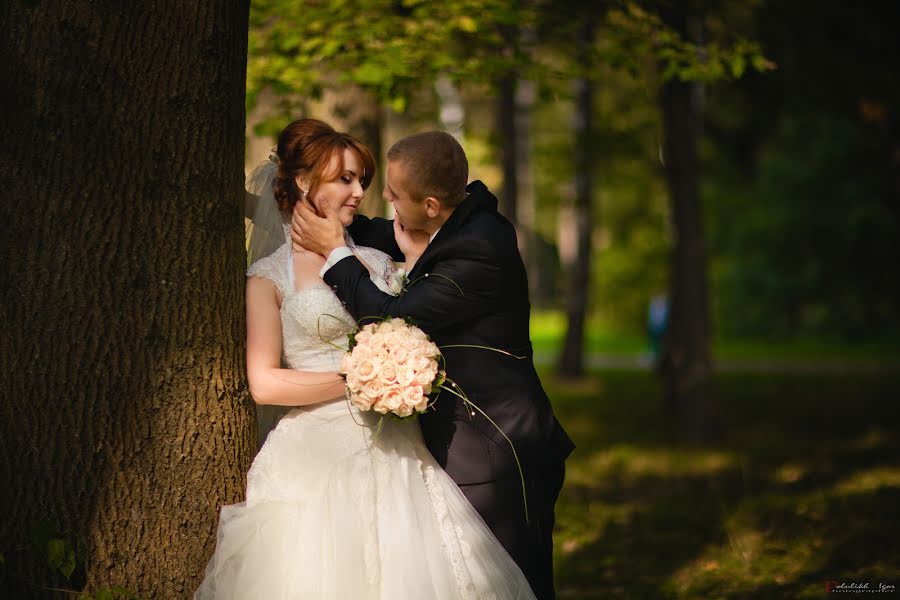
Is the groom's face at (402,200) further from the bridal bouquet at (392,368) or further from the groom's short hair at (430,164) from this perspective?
the bridal bouquet at (392,368)

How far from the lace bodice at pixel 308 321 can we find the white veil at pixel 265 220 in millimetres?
154

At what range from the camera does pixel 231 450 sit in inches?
149

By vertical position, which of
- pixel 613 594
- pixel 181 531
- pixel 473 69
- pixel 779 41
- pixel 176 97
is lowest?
pixel 613 594

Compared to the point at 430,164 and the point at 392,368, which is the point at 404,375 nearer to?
the point at 392,368

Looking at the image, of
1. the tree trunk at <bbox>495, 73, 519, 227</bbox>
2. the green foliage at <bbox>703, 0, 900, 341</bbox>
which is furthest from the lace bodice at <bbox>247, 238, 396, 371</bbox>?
the tree trunk at <bbox>495, 73, 519, 227</bbox>

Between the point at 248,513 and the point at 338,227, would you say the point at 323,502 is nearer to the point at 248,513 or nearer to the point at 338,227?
the point at 248,513

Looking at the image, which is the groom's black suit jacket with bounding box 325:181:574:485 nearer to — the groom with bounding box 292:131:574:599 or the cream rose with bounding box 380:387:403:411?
the groom with bounding box 292:131:574:599

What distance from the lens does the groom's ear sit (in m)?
3.87

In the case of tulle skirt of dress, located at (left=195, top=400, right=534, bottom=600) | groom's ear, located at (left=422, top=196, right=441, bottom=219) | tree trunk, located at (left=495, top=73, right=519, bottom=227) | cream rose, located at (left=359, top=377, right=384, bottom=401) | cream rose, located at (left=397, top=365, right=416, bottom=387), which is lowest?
tulle skirt of dress, located at (left=195, top=400, right=534, bottom=600)

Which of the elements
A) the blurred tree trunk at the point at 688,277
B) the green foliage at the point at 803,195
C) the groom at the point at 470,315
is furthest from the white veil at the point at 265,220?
the green foliage at the point at 803,195

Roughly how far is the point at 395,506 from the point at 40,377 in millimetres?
1314

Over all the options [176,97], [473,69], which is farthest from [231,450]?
[473,69]

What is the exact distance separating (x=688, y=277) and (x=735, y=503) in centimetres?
480

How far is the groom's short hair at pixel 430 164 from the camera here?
380cm
